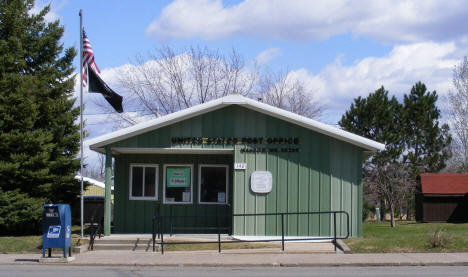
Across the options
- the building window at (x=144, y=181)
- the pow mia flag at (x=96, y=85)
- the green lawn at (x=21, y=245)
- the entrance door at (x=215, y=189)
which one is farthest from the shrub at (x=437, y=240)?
the pow mia flag at (x=96, y=85)

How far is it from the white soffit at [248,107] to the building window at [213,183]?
2.39m

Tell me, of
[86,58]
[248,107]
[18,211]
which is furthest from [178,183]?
[18,211]

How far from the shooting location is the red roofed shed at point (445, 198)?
114 feet

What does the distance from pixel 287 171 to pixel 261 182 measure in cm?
83

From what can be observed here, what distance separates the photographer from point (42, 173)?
20.3m

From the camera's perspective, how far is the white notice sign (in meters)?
17.2

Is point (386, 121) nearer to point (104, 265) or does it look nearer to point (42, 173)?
point (42, 173)

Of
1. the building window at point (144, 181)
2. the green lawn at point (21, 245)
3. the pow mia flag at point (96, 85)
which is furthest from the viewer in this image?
the building window at point (144, 181)

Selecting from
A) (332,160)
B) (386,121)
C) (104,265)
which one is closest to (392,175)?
(386,121)

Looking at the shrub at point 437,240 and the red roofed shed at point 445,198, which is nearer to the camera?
the shrub at point 437,240

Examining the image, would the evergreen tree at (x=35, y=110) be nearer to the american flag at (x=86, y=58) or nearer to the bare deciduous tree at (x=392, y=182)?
the american flag at (x=86, y=58)

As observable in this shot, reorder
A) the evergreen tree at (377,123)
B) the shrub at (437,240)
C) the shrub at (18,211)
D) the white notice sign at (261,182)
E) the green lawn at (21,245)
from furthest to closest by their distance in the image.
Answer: the evergreen tree at (377,123) < the shrub at (18,211) < the white notice sign at (261,182) < the green lawn at (21,245) < the shrub at (437,240)

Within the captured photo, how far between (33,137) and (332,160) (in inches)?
400

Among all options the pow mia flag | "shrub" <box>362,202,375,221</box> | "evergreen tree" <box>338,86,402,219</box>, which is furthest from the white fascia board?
"shrub" <box>362,202,375,221</box>
